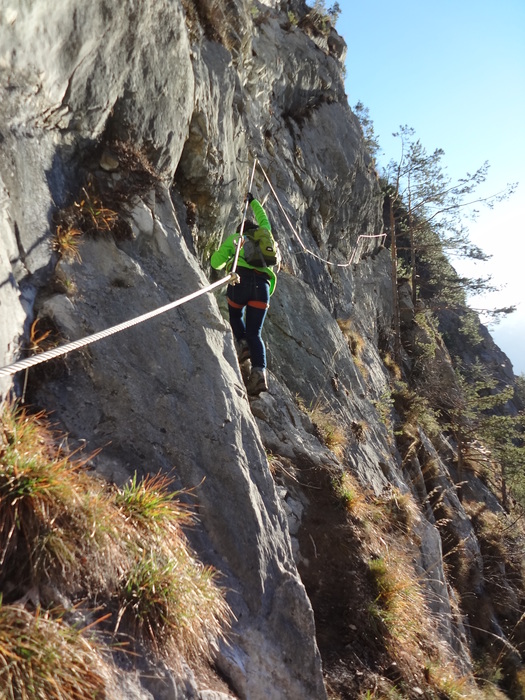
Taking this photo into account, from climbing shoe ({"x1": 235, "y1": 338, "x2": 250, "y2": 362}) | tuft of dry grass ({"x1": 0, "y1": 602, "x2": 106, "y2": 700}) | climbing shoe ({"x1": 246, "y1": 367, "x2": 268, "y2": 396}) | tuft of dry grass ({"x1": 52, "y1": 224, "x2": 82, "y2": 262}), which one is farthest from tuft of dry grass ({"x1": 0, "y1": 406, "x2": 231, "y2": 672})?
climbing shoe ({"x1": 235, "y1": 338, "x2": 250, "y2": 362})

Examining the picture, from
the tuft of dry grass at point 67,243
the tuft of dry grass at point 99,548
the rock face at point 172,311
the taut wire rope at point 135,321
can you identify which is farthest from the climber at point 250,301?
the tuft of dry grass at point 99,548

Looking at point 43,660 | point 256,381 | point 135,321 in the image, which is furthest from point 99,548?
point 256,381

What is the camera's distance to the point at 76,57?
16.8 feet

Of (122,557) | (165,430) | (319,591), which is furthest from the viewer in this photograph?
(319,591)

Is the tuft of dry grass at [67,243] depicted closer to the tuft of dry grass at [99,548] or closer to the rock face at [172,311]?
the rock face at [172,311]

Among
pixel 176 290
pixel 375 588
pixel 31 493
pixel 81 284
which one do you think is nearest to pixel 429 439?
pixel 375 588

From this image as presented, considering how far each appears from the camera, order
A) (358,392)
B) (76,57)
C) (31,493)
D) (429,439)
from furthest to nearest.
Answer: (429,439) < (358,392) < (76,57) < (31,493)

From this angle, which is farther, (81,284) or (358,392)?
(358,392)

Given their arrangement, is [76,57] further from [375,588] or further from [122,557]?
[375,588]

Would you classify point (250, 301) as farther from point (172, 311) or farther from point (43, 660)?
point (43, 660)

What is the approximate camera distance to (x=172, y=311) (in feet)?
17.4

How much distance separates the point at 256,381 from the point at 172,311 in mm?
1862

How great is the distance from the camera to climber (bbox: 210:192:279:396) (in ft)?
22.5

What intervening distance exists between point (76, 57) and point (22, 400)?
345 centimetres
